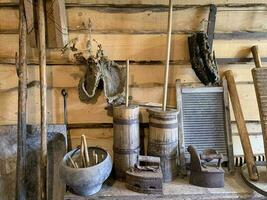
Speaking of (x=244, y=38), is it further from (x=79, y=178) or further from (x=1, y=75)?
(x=1, y=75)

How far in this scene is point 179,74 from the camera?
1.81m

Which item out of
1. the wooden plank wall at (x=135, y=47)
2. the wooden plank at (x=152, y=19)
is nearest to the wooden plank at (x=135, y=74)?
the wooden plank wall at (x=135, y=47)

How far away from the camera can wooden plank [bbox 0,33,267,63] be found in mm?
1733

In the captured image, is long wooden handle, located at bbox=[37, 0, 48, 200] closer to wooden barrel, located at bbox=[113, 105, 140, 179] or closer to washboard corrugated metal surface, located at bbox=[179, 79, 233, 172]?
wooden barrel, located at bbox=[113, 105, 140, 179]

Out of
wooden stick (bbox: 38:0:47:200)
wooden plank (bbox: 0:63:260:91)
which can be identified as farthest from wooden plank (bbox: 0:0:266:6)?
wooden plank (bbox: 0:63:260:91)

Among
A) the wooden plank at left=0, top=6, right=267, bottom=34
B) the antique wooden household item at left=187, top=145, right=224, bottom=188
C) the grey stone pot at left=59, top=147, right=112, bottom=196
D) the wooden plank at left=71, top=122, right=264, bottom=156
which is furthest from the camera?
the wooden plank at left=71, top=122, right=264, bottom=156

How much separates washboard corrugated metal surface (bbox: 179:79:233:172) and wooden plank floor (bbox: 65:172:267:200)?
9.5 inches

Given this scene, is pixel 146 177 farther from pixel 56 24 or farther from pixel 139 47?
pixel 56 24

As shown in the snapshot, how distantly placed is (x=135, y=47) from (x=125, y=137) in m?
0.53

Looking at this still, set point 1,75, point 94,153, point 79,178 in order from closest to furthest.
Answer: point 79,178 < point 94,153 < point 1,75

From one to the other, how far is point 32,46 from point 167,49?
0.76m

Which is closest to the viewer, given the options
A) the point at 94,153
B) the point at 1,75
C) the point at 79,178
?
the point at 79,178

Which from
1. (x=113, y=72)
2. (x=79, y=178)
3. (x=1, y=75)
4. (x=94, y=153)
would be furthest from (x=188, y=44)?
(x=1, y=75)

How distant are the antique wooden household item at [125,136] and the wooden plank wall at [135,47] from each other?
19cm
